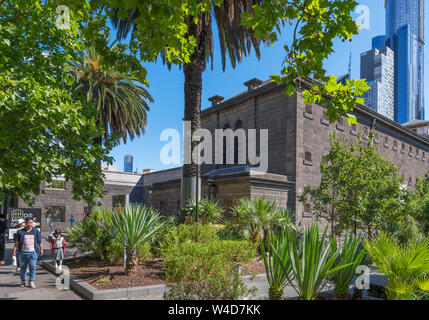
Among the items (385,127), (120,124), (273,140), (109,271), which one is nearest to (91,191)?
(109,271)

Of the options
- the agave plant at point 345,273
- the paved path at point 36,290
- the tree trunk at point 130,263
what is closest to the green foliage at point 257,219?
the tree trunk at point 130,263

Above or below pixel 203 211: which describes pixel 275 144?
above

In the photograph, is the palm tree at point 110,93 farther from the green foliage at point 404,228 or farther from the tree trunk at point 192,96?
the green foliage at point 404,228

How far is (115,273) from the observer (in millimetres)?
9609

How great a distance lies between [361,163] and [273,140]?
8.34 metres

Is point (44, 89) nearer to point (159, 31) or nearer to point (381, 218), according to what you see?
point (159, 31)

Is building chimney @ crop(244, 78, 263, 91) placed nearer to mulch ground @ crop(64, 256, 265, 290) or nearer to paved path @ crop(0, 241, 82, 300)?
mulch ground @ crop(64, 256, 265, 290)

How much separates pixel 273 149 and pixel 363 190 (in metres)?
8.90

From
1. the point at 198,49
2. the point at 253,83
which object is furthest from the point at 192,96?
the point at 253,83

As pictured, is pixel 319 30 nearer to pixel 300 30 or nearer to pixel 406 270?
pixel 300 30

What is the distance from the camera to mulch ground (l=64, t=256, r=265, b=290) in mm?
8540

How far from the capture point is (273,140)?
76.4 ft

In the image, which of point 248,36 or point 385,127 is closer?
point 248,36
